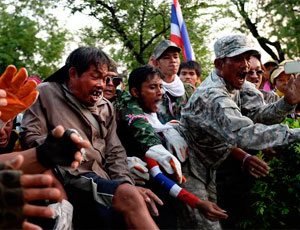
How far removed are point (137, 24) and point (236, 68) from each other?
887 cm

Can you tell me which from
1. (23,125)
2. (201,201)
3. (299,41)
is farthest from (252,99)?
(299,41)

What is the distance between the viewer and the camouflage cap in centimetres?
390

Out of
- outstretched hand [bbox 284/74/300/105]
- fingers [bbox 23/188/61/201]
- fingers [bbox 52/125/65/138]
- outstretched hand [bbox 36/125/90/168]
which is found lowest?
outstretched hand [bbox 284/74/300/105]

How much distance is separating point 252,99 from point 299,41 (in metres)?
15.0

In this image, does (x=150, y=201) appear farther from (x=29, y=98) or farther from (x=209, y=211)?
(x=29, y=98)

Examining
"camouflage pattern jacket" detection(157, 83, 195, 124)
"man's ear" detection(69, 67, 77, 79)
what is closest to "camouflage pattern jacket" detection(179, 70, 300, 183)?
"camouflage pattern jacket" detection(157, 83, 195, 124)

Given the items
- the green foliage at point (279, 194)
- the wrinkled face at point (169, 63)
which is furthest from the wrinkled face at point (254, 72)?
the green foliage at point (279, 194)

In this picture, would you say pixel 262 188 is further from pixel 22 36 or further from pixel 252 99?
pixel 22 36

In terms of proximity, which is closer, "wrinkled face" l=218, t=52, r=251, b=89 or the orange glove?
the orange glove

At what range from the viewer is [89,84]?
136 inches

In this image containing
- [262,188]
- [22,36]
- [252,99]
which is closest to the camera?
[262,188]

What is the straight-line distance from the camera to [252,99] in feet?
14.4

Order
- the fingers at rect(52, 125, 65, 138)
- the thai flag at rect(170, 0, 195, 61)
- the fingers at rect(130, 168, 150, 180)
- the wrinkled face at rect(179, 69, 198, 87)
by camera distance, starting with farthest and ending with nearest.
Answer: the thai flag at rect(170, 0, 195, 61) < the wrinkled face at rect(179, 69, 198, 87) < the fingers at rect(130, 168, 150, 180) < the fingers at rect(52, 125, 65, 138)

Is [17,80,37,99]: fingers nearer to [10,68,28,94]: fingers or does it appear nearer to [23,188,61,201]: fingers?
[10,68,28,94]: fingers
